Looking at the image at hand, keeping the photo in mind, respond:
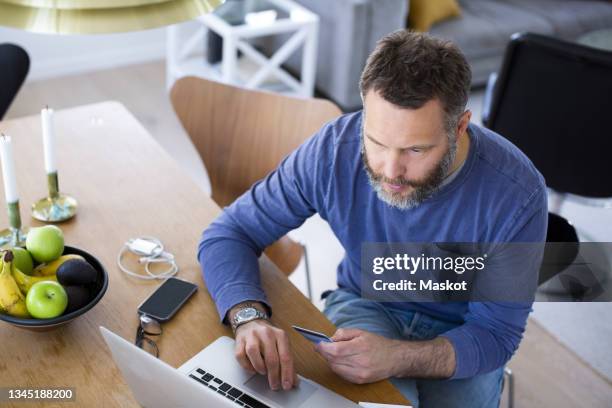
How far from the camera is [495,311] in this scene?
4.87 ft

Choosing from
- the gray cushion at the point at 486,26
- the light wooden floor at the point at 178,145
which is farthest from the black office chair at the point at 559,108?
the gray cushion at the point at 486,26

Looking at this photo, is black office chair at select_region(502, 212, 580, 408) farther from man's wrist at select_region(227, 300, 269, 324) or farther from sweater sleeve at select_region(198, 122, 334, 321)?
man's wrist at select_region(227, 300, 269, 324)

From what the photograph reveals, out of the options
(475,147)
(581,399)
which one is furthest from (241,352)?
(581,399)

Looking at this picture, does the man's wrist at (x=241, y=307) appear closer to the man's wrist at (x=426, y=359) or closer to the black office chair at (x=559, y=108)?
the man's wrist at (x=426, y=359)

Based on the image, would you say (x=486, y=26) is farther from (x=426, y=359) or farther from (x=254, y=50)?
(x=426, y=359)

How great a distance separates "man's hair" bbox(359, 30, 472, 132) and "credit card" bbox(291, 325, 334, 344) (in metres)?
0.43

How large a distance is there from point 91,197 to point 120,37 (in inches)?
101

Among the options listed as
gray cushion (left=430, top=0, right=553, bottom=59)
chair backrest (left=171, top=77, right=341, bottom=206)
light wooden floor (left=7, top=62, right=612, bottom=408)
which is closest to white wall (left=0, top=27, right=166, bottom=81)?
light wooden floor (left=7, top=62, right=612, bottom=408)

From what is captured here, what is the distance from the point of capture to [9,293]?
1.29 m

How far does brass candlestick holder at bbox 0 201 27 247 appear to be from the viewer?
1.54m

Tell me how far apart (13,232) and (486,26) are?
114 inches

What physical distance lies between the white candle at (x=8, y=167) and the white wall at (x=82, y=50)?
2466 millimetres

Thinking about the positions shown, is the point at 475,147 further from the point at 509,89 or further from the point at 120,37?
the point at 120,37

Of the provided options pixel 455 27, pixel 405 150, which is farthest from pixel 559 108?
pixel 455 27
